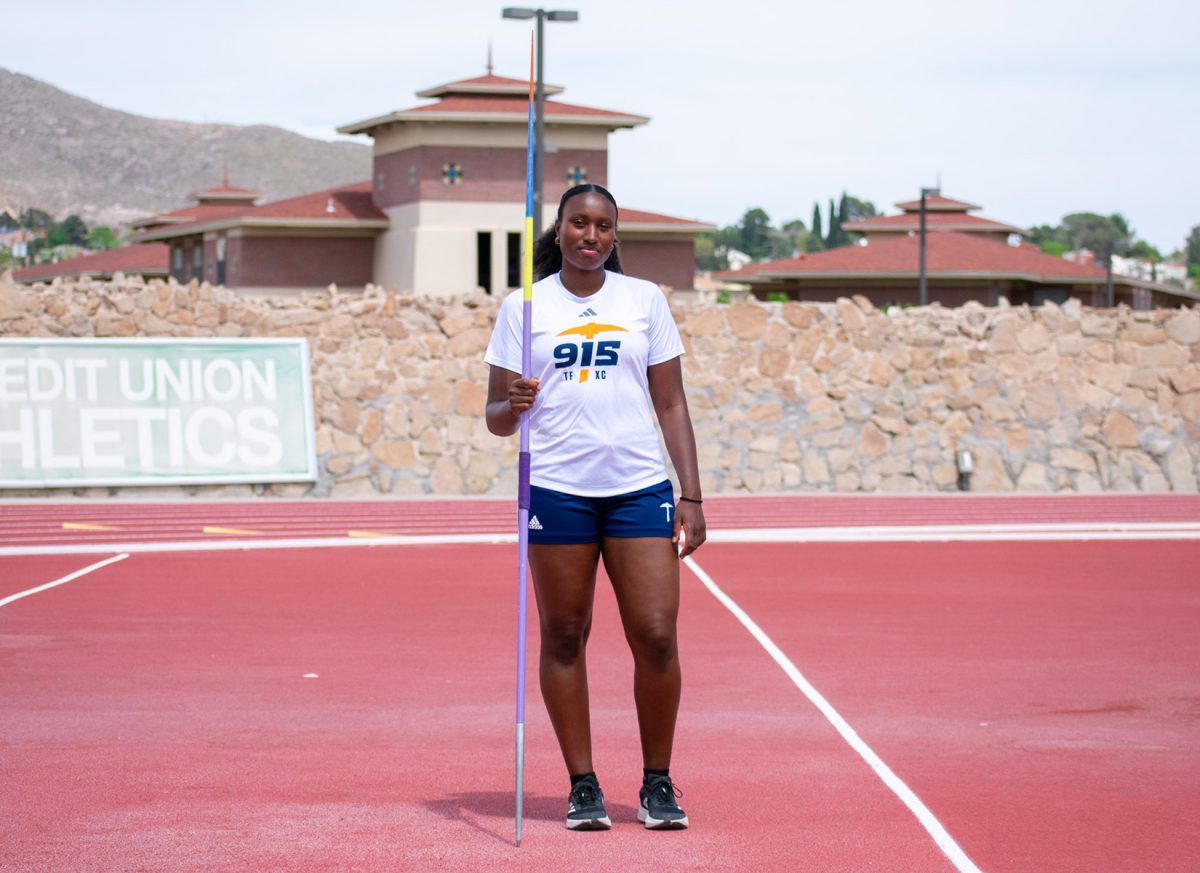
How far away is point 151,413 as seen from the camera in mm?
20172

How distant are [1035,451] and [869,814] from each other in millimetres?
16829

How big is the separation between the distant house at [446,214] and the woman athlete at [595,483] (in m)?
51.5

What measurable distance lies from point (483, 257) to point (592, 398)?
55500mm

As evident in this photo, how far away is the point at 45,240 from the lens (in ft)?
462

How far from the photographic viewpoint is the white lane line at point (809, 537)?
1616cm

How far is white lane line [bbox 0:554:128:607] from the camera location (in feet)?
40.7

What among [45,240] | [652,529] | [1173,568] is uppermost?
[45,240]

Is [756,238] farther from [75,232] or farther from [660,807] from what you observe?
[660,807]

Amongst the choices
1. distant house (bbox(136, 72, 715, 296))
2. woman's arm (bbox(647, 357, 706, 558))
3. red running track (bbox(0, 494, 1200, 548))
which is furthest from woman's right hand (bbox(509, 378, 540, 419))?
distant house (bbox(136, 72, 715, 296))

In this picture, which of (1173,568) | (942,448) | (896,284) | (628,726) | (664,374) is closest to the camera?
(664,374)

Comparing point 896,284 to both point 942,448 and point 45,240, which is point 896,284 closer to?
point 942,448

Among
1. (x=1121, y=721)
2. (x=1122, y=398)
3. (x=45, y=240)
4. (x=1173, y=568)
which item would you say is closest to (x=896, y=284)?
(x=1122, y=398)

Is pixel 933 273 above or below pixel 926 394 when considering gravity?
above

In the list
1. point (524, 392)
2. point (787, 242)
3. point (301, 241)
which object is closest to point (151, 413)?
point (524, 392)
